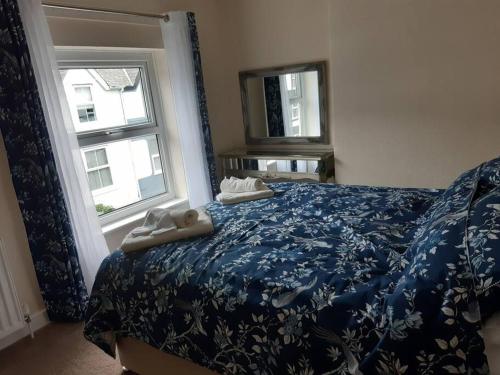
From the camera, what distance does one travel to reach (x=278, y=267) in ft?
4.50

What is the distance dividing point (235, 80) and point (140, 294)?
270 cm

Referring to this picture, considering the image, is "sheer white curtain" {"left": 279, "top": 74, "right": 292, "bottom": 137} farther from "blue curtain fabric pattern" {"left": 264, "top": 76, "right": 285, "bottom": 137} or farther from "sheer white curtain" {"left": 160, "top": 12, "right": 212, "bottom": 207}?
"sheer white curtain" {"left": 160, "top": 12, "right": 212, "bottom": 207}

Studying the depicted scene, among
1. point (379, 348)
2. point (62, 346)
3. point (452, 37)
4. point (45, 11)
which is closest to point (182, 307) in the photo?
point (379, 348)

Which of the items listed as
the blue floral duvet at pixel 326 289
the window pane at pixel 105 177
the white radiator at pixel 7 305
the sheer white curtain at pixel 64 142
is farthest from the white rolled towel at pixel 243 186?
the white radiator at pixel 7 305

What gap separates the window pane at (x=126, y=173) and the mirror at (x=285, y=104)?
41.8 inches

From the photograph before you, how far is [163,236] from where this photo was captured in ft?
5.74

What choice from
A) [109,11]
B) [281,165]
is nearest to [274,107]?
[281,165]

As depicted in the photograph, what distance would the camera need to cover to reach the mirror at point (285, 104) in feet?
10.9

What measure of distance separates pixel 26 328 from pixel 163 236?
1.26 m

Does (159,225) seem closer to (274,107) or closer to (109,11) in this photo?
(109,11)

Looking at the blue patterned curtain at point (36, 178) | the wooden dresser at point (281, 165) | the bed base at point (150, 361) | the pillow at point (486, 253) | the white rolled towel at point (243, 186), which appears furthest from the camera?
the wooden dresser at point (281, 165)

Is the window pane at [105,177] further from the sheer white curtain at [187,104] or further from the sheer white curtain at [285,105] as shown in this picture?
the sheer white curtain at [285,105]

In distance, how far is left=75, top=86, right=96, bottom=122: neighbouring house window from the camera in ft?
8.86

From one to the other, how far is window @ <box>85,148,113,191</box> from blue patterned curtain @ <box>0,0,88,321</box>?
2.01ft
